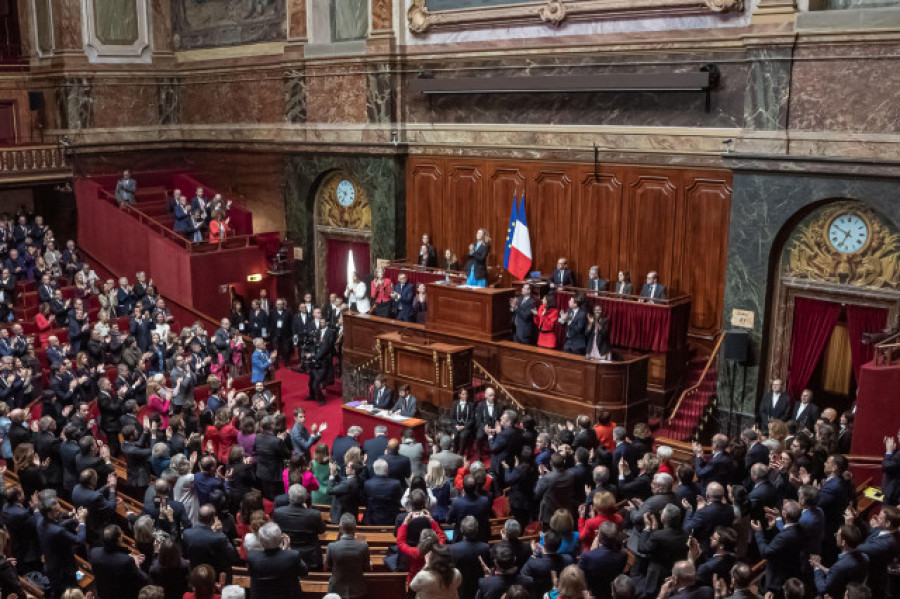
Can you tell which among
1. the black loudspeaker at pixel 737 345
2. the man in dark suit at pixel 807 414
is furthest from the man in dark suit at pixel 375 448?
the black loudspeaker at pixel 737 345

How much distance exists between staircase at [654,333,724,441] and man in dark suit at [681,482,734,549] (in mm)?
5480

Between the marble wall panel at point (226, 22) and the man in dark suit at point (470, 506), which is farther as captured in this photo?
the marble wall panel at point (226, 22)

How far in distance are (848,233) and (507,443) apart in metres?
5.98

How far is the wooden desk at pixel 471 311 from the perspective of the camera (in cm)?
1410

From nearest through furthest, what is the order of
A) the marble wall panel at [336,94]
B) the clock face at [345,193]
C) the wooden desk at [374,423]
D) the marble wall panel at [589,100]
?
the wooden desk at [374,423], the marble wall panel at [589,100], the marble wall panel at [336,94], the clock face at [345,193]

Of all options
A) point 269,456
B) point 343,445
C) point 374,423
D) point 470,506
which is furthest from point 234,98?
point 470,506

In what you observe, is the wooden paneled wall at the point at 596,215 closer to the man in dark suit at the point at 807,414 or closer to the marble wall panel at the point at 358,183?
the marble wall panel at the point at 358,183

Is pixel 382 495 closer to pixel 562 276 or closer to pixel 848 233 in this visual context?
pixel 562 276

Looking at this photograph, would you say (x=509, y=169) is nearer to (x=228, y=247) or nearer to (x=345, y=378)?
(x=345, y=378)

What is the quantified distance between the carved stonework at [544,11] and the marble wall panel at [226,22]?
4.06m

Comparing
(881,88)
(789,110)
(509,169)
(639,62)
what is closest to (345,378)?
(509,169)

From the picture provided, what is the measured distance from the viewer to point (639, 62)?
13.9m

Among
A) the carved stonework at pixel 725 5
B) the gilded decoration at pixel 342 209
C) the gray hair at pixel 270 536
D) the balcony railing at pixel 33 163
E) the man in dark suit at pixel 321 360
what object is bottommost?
the man in dark suit at pixel 321 360

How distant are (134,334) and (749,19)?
38.1 feet
